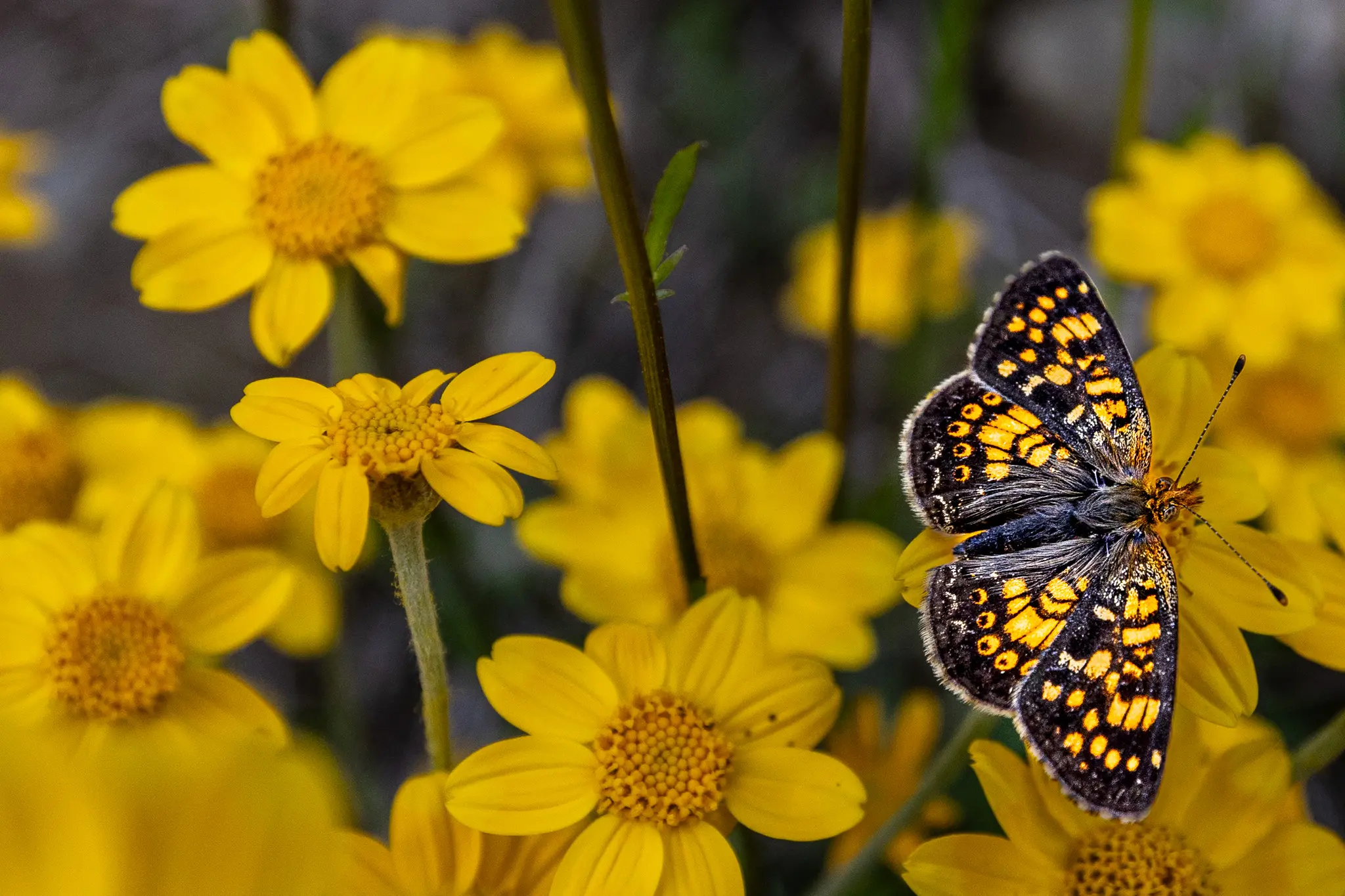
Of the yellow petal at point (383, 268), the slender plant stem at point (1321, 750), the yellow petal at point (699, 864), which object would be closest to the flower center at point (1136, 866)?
the slender plant stem at point (1321, 750)

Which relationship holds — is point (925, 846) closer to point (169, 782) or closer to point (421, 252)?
point (169, 782)

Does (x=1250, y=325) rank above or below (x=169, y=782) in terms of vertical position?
below

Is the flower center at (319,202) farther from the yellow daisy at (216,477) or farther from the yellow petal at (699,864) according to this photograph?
the yellow petal at (699,864)

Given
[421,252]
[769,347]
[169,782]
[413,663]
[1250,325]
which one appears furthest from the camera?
[769,347]

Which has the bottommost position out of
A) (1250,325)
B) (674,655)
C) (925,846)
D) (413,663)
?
(413,663)

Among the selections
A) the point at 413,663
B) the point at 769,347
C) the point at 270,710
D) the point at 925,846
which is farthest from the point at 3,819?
the point at 769,347

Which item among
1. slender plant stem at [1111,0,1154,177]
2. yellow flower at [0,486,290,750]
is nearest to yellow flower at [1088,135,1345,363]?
slender plant stem at [1111,0,1154,177]

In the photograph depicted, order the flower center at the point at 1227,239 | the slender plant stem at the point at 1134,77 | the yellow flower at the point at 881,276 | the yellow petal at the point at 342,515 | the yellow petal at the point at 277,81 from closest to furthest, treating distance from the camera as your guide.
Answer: the yellow petal at the point at 342,515 < the yellow petal at the point at 277,81 < the slender plant stem at the point at 1134,77 < the flower center at the point at 1227,239 < the yellow flower at the point at 881,276
